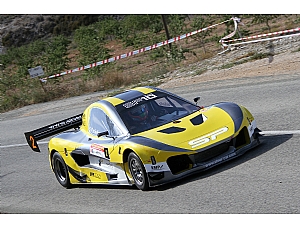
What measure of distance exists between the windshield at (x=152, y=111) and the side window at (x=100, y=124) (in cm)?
21

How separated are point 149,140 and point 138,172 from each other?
1.63 ft

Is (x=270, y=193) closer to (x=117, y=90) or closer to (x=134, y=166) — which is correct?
(x=134, y=166)

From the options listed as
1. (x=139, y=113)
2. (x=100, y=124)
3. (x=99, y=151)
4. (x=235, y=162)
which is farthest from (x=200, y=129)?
(x=100, y=124)

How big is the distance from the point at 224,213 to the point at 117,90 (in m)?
16.7

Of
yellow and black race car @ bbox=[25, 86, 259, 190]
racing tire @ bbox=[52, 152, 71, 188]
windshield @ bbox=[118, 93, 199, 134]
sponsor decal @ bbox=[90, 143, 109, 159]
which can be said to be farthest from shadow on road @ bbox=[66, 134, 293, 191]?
racing tire @ bbox=[52, 152, 71, 188]

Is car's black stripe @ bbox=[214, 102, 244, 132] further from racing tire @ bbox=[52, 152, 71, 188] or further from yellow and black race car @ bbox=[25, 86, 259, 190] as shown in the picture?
racing tire @ bbox=[52, 152, 71, 188]

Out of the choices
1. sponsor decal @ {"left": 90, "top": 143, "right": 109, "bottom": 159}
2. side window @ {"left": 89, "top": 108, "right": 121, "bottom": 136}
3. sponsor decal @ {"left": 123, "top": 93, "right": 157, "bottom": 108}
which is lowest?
sponsor decal @ {"left": 90, "top": 143, "right": 109, "bottom": 159}

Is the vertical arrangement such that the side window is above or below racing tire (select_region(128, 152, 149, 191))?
above

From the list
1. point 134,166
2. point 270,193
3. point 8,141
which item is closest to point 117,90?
point 8,141

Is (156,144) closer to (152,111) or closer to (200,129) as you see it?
(200,129)

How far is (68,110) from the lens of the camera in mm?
19891

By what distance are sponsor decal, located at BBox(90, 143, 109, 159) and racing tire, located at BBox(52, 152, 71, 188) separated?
115 cm

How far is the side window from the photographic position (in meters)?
9.14

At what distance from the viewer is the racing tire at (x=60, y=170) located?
1037cm
